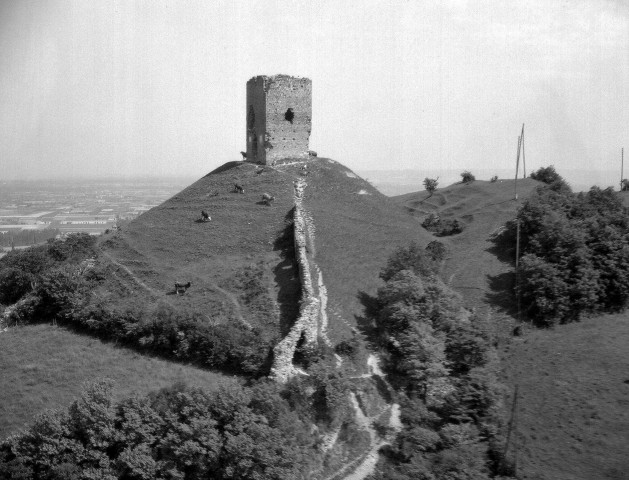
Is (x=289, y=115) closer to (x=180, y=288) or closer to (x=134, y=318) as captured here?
(x=180, y=288)

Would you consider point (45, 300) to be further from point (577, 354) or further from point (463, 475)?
point (577, 354)

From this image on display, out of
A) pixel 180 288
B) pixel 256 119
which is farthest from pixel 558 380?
pixel 256 119

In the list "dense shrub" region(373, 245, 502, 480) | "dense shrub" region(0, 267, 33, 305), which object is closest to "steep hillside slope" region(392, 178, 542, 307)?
"dense shrub" region(373, 245, 502, 480)

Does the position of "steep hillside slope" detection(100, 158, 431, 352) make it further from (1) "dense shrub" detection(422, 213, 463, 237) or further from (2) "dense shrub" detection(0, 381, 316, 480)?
(2) "dense shrub" detection(0, 381, 316, 480)

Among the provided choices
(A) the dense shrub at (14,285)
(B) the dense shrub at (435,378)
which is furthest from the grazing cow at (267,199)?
(A) the dense shrub at (14,285)

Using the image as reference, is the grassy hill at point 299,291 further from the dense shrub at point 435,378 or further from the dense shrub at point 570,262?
the dense shrub at point 435,378
